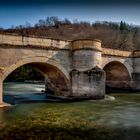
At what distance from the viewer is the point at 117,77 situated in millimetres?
25484

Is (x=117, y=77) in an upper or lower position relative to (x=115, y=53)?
lower

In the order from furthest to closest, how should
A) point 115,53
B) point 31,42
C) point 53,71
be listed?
point 115,53 < point 53,71 < point 31,42

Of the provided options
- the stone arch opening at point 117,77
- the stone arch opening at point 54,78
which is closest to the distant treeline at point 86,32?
the stone arch opening at point 117,77

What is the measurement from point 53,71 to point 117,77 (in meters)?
10.3

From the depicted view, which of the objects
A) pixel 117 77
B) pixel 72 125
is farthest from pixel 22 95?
pixel 72 125

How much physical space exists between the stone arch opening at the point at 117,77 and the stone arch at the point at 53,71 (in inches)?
296

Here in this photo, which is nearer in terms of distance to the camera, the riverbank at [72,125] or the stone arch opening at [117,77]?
the riverbank at [72,125]

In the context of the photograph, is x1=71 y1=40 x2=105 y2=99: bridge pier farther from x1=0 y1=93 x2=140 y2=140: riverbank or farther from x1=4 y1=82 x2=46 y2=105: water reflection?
x1=0 y1=93 x2=140 y2=140: riverbank

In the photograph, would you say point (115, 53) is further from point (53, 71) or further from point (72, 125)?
point (72, 125)

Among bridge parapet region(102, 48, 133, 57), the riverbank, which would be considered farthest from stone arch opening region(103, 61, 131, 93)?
the riverbank

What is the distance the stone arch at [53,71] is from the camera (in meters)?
14.6

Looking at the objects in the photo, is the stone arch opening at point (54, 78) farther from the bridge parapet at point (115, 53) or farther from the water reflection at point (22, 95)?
the bridge parapet at point (115, 53)

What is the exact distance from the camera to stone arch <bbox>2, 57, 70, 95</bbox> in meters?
14.6

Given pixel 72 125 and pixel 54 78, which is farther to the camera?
pixel 54 78
